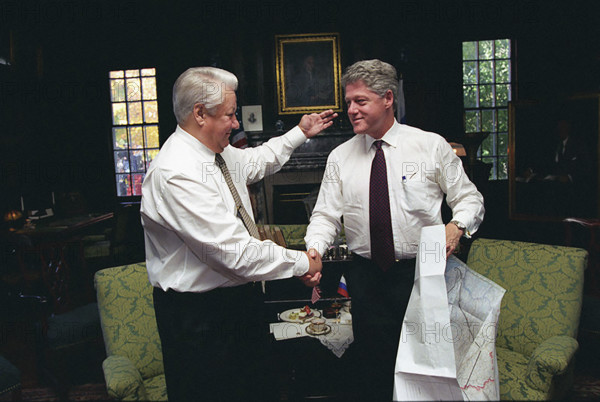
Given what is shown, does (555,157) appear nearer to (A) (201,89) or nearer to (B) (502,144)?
(B) (502,144)

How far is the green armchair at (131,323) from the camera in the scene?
216cm

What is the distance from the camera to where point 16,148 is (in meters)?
6.73

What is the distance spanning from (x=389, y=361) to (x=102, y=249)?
4.63 m

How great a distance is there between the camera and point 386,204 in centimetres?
200

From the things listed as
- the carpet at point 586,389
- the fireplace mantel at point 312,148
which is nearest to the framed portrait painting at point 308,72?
the fireplace mantel at point 312,148

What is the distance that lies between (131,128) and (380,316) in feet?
24.0

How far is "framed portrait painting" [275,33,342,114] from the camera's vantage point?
738cm

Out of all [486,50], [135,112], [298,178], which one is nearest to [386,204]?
[298,178]

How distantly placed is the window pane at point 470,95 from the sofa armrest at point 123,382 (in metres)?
7.20

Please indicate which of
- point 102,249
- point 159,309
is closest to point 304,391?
point 159,309

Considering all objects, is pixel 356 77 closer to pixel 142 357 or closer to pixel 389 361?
pixel 389 361

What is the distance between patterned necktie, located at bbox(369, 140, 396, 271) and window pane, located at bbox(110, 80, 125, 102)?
7.32m

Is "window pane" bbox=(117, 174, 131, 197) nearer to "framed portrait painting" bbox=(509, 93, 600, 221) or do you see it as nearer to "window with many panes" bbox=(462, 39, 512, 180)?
"window with many panes" bbox=(462, 39, 512, 180)

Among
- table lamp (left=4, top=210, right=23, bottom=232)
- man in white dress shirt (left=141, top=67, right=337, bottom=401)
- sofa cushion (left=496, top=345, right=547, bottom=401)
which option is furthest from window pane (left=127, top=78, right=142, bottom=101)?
sofa cushion (left=496, top=345, right=547, bottom=401)
